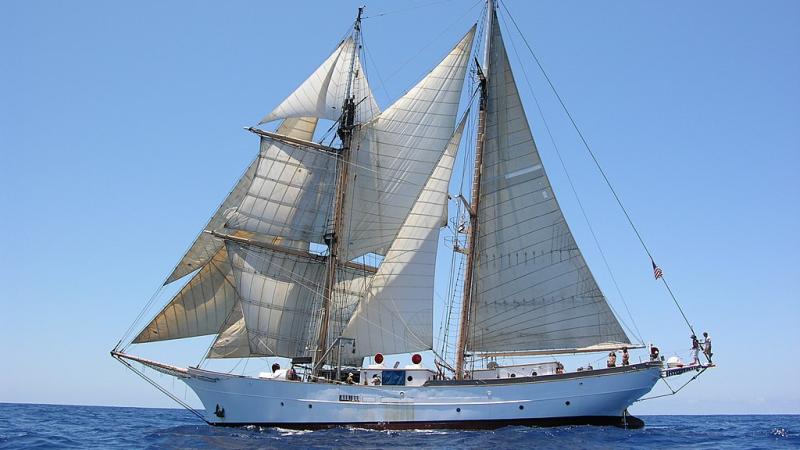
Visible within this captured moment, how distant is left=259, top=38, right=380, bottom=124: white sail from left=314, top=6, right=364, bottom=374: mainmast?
35 centimetres

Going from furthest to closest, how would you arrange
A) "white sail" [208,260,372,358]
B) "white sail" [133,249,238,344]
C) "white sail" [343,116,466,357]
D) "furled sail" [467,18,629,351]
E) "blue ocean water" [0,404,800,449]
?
"white sail" [208,260,372,358] < "white sail" [133,249,238,344] < "white sail" [343,116,466,357] < "furled sail" [467,18,629,351] < "blue ocean water" [0,404,800,449]

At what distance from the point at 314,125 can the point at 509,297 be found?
16247 mm

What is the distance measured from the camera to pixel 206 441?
30719 millimetres

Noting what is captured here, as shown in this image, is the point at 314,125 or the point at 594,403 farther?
the point at 314,125

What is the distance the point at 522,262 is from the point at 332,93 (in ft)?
49.8

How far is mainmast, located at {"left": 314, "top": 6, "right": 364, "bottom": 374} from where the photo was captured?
128 ft

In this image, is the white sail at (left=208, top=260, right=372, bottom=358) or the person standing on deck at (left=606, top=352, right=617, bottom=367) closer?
the person standing on deck at (left=606, top=352, right=617, bottom=367)

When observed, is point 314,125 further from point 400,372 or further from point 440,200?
point 400,372

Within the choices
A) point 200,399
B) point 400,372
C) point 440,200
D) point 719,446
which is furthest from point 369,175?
point 719,446

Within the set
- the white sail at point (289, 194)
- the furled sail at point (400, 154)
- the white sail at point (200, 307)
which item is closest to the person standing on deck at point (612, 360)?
the furled sail at point (400, 154)

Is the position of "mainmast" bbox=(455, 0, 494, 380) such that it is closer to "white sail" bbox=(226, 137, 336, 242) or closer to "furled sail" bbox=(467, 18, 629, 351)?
"furled sail" bbox=(467, 18, 629, 351)

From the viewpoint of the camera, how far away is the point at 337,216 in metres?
39.8

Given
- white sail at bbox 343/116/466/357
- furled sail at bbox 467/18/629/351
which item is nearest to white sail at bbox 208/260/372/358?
white sail at bbox 343/116/466/357

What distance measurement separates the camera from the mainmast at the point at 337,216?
1531 inches
